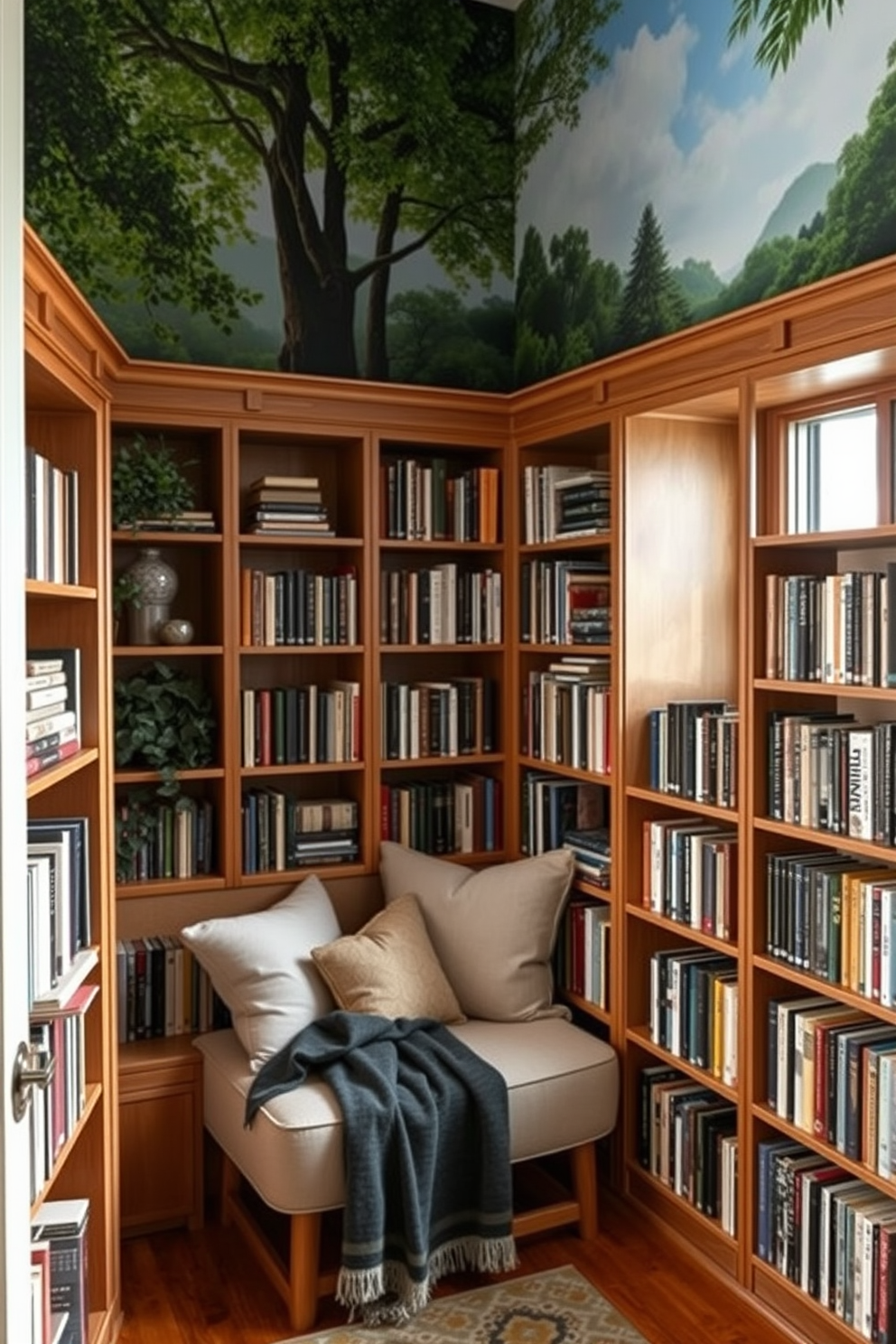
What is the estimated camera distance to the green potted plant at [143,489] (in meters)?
2.97

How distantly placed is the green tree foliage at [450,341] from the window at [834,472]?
1262 millimetres

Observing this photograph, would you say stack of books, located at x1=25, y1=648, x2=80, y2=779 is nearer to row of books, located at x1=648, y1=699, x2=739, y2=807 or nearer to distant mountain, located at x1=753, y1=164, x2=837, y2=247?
row of books, located at x1=648, y1=699, x2=739, y2=807

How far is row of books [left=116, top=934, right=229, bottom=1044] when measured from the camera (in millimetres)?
3016

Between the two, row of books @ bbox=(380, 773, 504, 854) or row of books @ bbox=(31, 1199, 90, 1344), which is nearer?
row of books @ bbox=(31, 1199, 90, 1344)

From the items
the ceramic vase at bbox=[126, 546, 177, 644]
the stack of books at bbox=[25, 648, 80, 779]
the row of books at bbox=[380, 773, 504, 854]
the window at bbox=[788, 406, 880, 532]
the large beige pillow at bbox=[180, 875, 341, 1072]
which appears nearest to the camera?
the stack of books at bbox=[25, 648, 80, 779]

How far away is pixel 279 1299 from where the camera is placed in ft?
8.59

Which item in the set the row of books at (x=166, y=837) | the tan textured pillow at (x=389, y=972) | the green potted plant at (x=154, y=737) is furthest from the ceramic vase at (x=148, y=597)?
the tan textured pillow at (x=389, y=972)

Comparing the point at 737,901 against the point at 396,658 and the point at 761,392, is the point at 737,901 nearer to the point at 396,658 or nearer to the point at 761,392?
the point at 761,392

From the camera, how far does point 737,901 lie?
2.56m

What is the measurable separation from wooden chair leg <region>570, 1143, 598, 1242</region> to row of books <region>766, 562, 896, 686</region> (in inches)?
52.4

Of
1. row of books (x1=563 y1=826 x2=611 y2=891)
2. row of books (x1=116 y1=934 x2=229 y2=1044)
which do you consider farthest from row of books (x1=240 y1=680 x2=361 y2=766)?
row of books (x1=563 y1=826 x2=611 y2=891)

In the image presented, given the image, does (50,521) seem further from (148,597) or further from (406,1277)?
(406,1277)

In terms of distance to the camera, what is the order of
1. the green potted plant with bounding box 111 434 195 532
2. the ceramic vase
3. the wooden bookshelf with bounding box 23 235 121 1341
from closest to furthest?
1. the wooden bookshelf with bounding box 23 235 121 1341
2. the green potted plant with bounding box 111 434 195 532
3. the ceramic vase

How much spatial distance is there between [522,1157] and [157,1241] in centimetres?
100
